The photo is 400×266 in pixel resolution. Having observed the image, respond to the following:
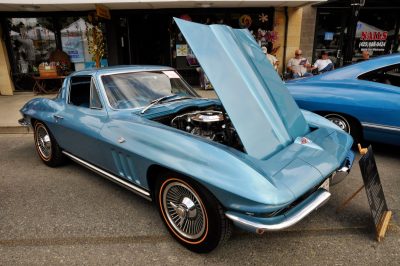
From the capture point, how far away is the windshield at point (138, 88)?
3.35 m

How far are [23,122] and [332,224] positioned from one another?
14.6 ft

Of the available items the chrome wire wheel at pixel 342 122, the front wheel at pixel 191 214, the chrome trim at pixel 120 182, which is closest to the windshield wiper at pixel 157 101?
the chrome trim at pixel 120 182

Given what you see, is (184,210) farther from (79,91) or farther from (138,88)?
(79,91)

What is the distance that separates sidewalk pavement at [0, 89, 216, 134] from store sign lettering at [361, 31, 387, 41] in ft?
17.9

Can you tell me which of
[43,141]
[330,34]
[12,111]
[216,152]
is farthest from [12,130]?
[330,34]

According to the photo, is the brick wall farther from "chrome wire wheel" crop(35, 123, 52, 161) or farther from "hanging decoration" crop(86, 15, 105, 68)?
"chrome wire wheel" crop(35, 123, 52, 161)

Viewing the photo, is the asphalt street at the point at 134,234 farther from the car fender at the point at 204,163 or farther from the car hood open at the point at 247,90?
the car hood open at the point at 247,90

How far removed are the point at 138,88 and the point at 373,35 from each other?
9.69 meters

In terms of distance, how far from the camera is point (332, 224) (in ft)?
9.14

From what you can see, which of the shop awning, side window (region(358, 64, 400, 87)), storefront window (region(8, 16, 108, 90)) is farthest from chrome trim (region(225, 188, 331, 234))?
storefront window (region(8, 16, 108, 90))

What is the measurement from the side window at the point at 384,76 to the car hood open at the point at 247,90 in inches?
84.1

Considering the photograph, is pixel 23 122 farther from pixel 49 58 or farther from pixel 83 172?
pixel 49 58

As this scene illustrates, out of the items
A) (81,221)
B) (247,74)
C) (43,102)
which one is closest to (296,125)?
(247,74)

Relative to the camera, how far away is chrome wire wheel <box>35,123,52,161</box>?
416cm
